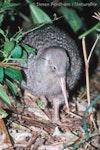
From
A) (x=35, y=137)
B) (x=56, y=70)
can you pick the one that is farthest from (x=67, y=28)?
(x=35, y=137)

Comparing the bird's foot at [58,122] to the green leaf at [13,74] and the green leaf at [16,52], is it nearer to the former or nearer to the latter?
the green leaf at [13,74]

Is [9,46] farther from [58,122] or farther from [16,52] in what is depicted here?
[58,122]

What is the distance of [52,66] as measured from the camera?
3.25 m

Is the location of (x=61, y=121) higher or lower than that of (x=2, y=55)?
lower

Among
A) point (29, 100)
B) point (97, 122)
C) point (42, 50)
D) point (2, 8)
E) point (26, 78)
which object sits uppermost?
point (2, 8)

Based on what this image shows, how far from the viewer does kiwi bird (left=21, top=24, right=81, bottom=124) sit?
3.25 m

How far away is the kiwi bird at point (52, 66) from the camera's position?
10.7ft

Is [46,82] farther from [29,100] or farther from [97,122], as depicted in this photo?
[97,122]

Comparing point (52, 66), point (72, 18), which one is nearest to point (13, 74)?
point (52, 66)

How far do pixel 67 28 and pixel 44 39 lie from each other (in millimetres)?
1381

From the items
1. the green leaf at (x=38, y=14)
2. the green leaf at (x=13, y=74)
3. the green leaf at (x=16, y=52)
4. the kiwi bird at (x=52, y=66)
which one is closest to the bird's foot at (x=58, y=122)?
the kiwi bird at (x=52, y=66)

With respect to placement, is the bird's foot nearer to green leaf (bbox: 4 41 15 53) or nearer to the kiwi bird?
the kiwi bird

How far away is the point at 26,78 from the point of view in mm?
3527

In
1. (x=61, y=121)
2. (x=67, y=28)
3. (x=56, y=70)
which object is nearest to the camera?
(x=56, y=70)
